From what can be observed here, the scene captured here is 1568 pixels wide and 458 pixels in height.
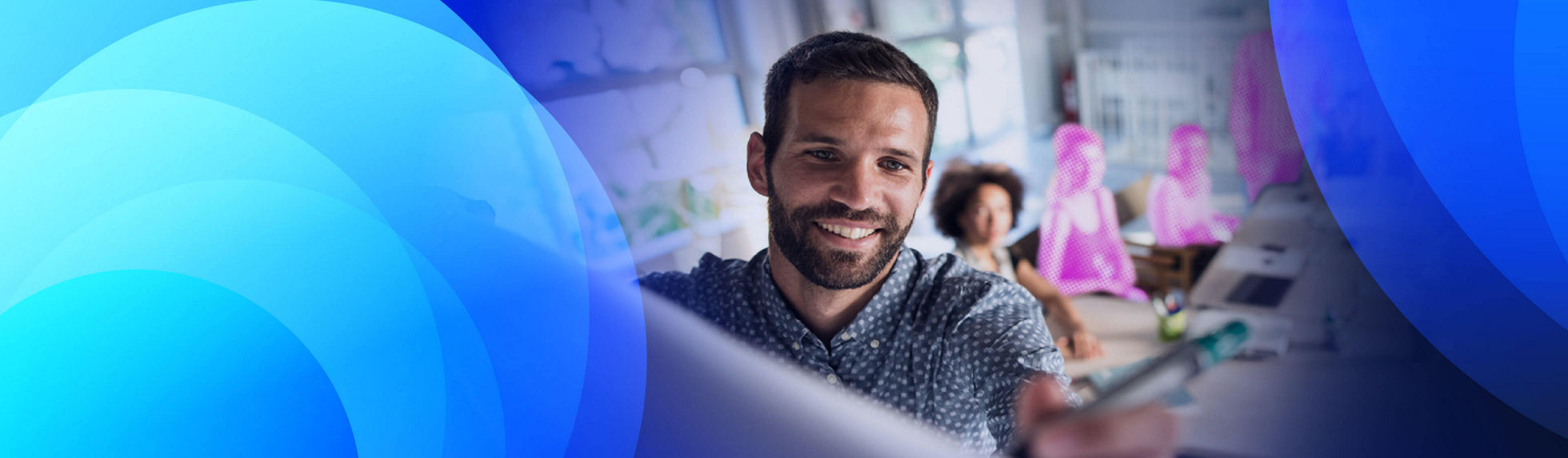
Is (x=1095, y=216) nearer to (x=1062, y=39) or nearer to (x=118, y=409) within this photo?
(x=1062, y=39)

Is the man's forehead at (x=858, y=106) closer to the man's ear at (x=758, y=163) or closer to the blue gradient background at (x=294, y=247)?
the man's ear at (x=758, y=163)

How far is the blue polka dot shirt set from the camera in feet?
2.24

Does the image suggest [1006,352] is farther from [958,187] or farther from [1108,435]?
[958,187]

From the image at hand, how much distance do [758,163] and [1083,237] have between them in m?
1.15

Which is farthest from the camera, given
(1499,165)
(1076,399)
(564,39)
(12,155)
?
(1499,165)

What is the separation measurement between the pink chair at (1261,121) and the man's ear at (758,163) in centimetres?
82

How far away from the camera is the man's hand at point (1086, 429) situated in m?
0.38

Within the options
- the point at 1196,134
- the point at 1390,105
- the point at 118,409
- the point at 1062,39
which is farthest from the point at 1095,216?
the point at 118,409

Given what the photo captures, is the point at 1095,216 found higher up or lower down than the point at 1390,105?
lower down

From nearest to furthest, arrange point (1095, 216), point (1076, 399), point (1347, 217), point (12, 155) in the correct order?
point (12, 155), point (1076, 399), point (1347, 217), point (1095, 216)

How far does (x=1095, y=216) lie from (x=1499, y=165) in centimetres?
81

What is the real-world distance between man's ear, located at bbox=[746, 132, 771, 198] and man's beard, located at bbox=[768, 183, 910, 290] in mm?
15

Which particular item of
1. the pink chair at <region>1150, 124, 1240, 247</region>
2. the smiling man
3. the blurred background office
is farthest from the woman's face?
the smiling man

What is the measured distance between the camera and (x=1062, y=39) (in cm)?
125
